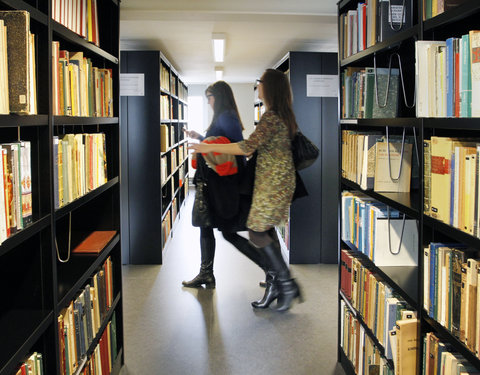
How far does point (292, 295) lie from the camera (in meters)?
3.41

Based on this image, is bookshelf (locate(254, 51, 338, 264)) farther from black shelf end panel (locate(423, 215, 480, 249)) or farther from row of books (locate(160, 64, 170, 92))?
black shelf end panel (locate(423, 215, 480, 249))

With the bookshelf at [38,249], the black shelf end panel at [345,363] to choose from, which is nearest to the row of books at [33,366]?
the bookshelf at [38,249]

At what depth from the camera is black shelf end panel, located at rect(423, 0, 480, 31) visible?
147 centimetres

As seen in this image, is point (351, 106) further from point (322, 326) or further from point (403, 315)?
point (322, 326)

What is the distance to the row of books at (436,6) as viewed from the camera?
1.74 meters

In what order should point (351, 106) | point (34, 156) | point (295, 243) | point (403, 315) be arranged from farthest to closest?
point (295, 243) < point (351, 106) < point (403, 315) < point (34, 156)

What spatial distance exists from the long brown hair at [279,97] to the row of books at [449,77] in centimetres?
141

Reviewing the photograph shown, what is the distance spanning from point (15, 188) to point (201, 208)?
2.42 metres

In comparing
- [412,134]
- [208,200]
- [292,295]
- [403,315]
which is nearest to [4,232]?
[403,315]

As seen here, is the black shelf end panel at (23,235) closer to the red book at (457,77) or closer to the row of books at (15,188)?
the row of books at (15,188)

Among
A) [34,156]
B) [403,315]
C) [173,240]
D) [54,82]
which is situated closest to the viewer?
[34,156]

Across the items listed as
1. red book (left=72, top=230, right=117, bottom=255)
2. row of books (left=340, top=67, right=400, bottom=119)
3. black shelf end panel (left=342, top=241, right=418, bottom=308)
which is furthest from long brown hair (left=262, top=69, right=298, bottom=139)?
red book (left=72, top=230, right=117, bottom=255)

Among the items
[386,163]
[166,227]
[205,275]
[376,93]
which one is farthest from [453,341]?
[166,227]

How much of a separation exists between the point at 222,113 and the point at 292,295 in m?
1.44
